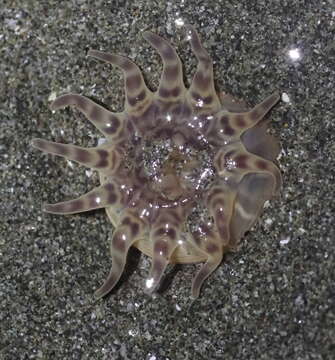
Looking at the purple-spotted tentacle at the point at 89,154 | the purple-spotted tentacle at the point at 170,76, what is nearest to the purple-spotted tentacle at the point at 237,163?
the purple-spotted tentacle at the point at 170,76

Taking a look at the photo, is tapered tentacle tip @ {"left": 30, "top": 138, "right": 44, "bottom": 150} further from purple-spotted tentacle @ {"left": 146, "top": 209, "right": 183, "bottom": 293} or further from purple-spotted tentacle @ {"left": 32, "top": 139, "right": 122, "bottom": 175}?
purple-spotted tentacle @ {"left": 146, "top": 209, "right": 183, "bottom": 293}

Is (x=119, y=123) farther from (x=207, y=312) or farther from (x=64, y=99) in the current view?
(x=207, y=312)

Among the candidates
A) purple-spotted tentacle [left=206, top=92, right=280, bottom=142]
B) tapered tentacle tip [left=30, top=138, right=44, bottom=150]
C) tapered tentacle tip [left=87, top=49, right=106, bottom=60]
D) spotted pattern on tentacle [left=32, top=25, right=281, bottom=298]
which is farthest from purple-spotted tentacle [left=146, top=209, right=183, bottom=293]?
tapered tentacle tip [left=87, top=49, right=106, bottom=60]

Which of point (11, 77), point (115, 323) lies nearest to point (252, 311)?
point (115, 323)

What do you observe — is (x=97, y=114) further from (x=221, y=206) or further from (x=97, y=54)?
(x=221, y=206)

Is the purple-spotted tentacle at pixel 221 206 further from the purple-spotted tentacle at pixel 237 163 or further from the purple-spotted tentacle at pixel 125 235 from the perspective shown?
the purple-spotted tentacle at pixel 125 235

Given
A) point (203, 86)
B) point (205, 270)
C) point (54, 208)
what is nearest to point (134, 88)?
point (203, 86)

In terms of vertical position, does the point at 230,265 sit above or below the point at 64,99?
below
